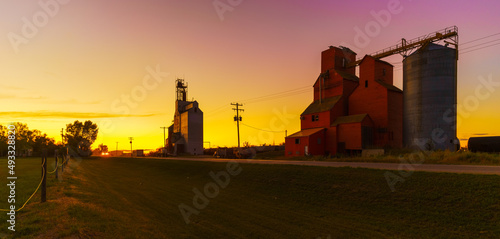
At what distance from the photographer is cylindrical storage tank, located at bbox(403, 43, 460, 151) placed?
35.6 metres

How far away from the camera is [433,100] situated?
118 feet

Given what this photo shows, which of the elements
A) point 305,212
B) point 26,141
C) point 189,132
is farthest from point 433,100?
point 26,141

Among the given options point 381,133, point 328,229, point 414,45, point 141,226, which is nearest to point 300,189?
point 328,229

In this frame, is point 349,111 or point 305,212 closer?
point 305,212

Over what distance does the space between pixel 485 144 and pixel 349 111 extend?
63.5 feet

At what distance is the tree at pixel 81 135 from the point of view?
101m

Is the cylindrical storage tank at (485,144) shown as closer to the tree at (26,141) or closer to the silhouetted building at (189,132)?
the silhouetted building at (189,132)

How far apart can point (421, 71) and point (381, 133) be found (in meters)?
10.6

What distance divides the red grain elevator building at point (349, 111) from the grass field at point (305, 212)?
24.7 metres

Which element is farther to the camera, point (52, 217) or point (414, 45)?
point (414, 45)

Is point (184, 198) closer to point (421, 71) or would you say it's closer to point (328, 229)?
point (328, 229)

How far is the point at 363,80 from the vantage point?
42562 millimetres

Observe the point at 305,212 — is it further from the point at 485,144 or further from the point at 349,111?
the point at 349,111

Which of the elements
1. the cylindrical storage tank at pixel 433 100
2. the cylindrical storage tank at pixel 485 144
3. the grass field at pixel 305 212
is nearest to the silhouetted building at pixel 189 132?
the cylindrical storage tank at pixel 433 100
